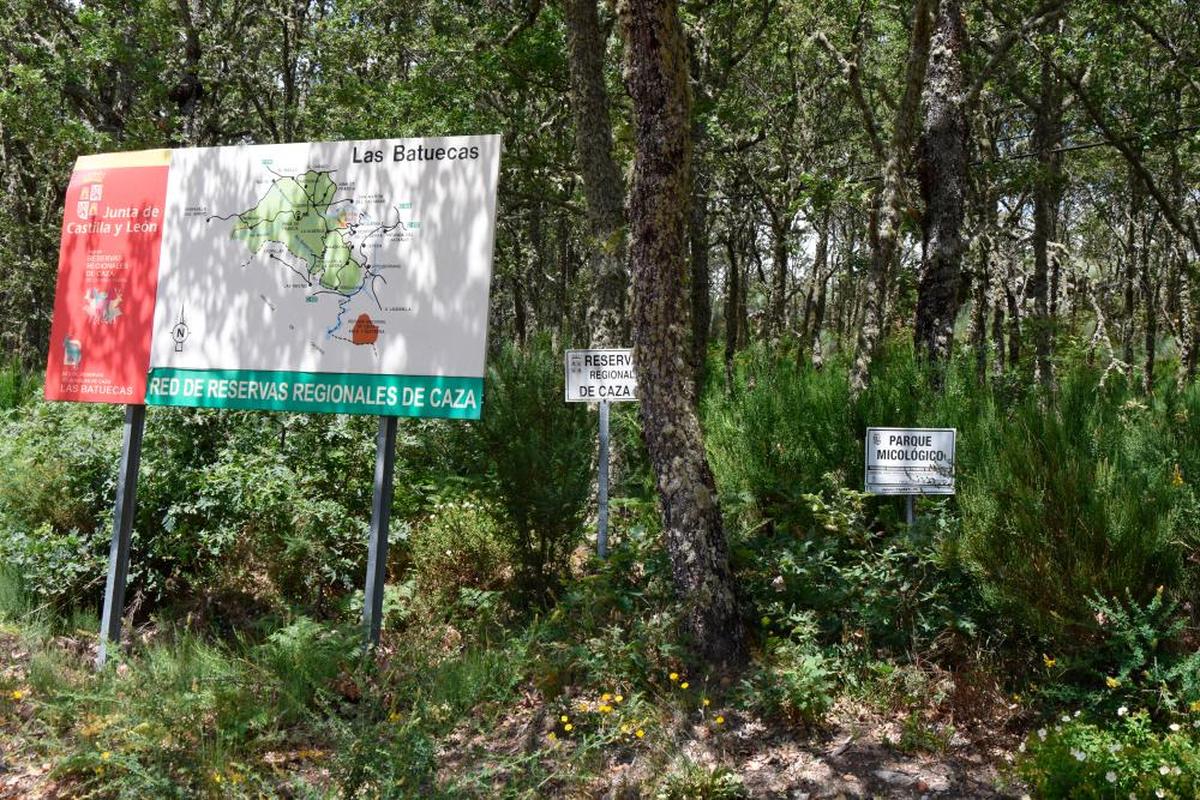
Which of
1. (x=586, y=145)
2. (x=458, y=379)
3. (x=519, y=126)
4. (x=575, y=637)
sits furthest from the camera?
(x=519, y=126)

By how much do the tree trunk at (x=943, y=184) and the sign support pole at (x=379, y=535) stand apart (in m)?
4.72

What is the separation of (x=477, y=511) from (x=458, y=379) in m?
1.69

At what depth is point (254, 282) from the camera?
516 centimetres

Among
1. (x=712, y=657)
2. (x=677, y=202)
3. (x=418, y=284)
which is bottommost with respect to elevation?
(x=712, y=657)

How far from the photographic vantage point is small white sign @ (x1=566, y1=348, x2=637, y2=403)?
20.1ft

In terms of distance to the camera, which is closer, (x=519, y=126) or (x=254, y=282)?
(x=254, y=282)

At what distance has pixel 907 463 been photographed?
5.06 metres

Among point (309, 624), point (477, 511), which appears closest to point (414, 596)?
point (477, 511)

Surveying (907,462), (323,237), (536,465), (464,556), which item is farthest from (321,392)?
(907,462)

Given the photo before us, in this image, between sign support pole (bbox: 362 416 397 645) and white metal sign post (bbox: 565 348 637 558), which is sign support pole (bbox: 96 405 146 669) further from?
white metal sign post (bbox: 565 348 637 558)

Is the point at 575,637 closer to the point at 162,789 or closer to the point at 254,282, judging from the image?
the point at 162,789

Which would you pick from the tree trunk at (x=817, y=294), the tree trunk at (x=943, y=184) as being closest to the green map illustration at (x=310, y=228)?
the tree trunk at (x=943, y=184)

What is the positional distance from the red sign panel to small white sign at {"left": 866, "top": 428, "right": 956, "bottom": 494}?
4248 mm

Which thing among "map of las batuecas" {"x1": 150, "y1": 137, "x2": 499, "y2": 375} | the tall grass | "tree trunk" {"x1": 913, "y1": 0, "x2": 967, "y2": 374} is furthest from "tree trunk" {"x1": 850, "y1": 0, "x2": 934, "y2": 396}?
the tall grass
